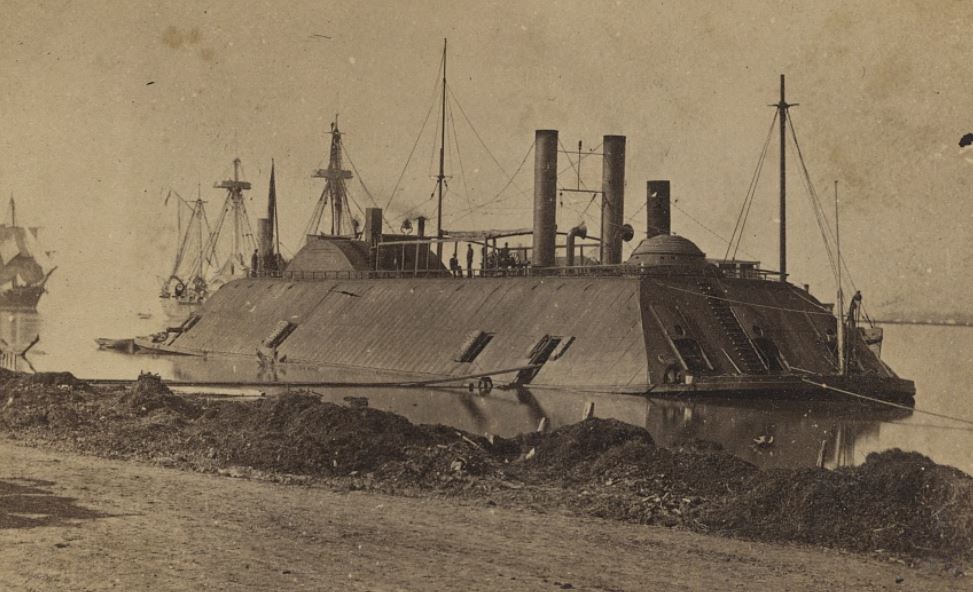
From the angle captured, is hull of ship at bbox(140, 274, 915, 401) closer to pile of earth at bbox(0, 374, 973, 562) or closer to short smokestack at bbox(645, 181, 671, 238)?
short smokestack at bbox(645, 181, 671, 238)

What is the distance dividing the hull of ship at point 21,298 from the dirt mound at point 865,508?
120 m

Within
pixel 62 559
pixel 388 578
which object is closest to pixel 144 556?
pixel 62 559

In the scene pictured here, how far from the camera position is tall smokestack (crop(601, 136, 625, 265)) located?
4556cm

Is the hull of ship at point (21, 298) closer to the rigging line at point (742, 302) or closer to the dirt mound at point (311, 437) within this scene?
the rigging line at point (742, 302)

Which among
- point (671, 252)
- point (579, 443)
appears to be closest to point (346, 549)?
point (579, 443)

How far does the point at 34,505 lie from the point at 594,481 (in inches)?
329

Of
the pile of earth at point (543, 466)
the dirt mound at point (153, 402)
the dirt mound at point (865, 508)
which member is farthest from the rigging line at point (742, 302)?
the dirt mound at point (865, 508)

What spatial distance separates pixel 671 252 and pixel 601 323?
4721 mm

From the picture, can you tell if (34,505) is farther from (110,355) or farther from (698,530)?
(110,355)

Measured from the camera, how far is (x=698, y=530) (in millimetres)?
15258

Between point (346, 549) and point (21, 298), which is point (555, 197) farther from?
point (21, 298)

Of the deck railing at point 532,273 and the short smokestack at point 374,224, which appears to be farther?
the short smokestack at point 374,224

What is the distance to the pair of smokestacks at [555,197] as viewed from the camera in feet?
150

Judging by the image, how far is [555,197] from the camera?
46.0 meters
